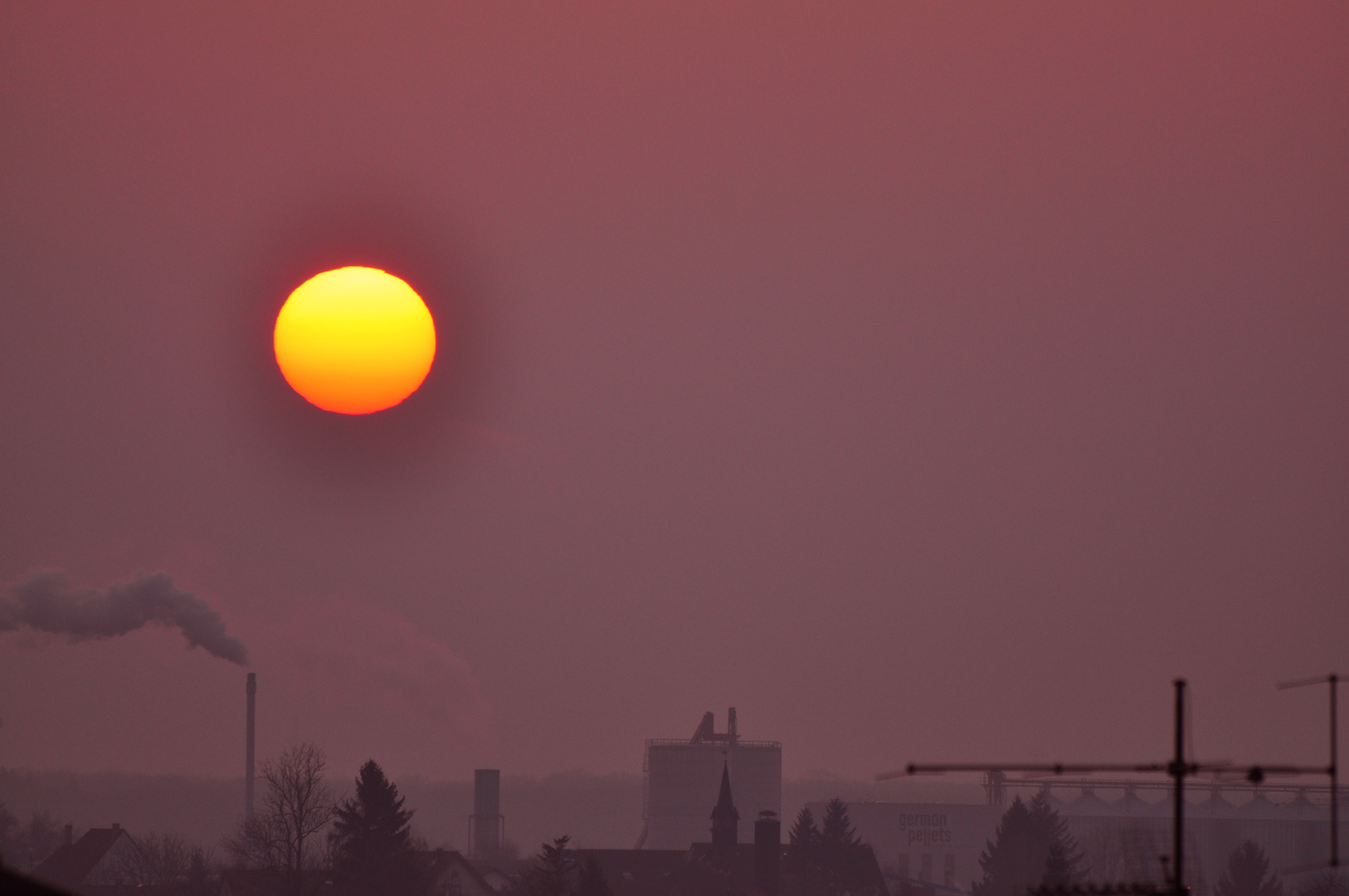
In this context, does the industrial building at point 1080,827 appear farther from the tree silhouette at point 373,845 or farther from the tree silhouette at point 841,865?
the tree silhouette at point 373,845

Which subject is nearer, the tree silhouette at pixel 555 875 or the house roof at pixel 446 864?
the tree silhouette at pixel 555 875

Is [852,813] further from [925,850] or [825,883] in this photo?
[825,883]

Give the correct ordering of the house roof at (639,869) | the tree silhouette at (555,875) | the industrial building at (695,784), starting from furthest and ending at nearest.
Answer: the industrial building at (695,784)
the house roof at (639,869)
the tree silhouette at (555,875)

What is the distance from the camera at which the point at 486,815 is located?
16538 cm

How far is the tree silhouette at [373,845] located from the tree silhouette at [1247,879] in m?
62.9

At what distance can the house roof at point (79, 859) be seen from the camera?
106m

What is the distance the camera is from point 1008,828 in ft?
380

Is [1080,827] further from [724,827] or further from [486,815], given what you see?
[724,827]

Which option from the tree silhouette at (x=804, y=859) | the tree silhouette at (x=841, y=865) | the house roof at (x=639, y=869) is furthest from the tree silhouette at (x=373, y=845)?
the tree silhouette at (x=841, y=865)

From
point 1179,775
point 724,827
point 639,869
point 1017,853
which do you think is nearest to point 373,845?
point 639,869

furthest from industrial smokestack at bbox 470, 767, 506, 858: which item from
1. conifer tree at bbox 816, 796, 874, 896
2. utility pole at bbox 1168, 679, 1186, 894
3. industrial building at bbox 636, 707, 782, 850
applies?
utility pole at bbox 1168, 679, 1186, 894

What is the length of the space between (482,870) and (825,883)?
82.7 ft

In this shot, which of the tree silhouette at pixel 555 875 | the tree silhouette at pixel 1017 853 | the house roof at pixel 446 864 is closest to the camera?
the tree silhouette at pixel 555 875

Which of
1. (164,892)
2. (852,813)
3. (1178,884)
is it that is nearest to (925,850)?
(852,813)
